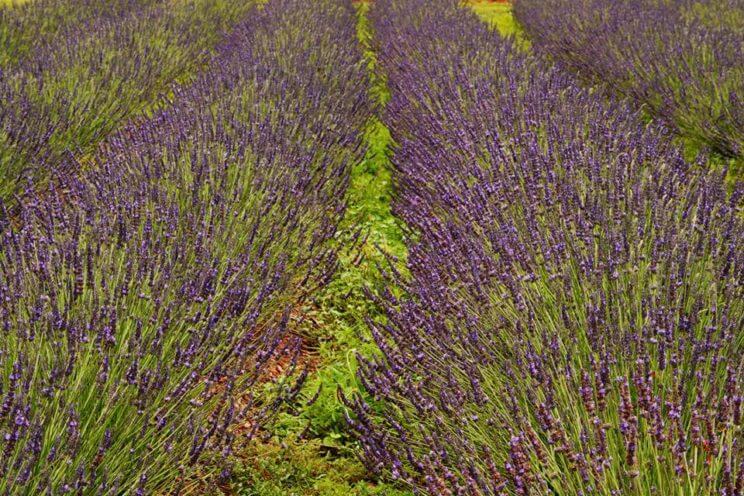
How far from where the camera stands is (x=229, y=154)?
331 cm

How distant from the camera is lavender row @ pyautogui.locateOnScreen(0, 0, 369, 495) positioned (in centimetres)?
176

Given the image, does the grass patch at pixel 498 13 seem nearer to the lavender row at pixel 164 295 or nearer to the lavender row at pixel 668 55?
the lavender row at pixel 668 55

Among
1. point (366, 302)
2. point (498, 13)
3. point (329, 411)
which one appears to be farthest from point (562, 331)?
point (498, 13)

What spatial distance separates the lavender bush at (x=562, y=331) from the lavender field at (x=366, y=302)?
0.01 meters

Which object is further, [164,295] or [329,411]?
[329,411]

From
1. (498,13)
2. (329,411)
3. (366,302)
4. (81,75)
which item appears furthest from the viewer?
(498,13)

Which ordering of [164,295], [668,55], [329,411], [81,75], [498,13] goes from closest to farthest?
1. [164,295]
2. [329,411]
3. [81,75]
4. [668,55]
5. [498,13]

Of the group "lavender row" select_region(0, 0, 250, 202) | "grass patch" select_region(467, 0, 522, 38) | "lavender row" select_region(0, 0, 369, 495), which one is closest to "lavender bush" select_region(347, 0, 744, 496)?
"lavender row" select_region(0, 0, 369, 495)

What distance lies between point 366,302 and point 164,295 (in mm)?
1376

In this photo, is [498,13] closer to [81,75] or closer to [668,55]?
[668,55]

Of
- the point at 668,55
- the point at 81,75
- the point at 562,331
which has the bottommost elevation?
the point at 81,75

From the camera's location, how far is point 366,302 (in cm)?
341

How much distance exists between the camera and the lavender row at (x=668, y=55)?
4.98 metres

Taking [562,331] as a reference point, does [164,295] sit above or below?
below
